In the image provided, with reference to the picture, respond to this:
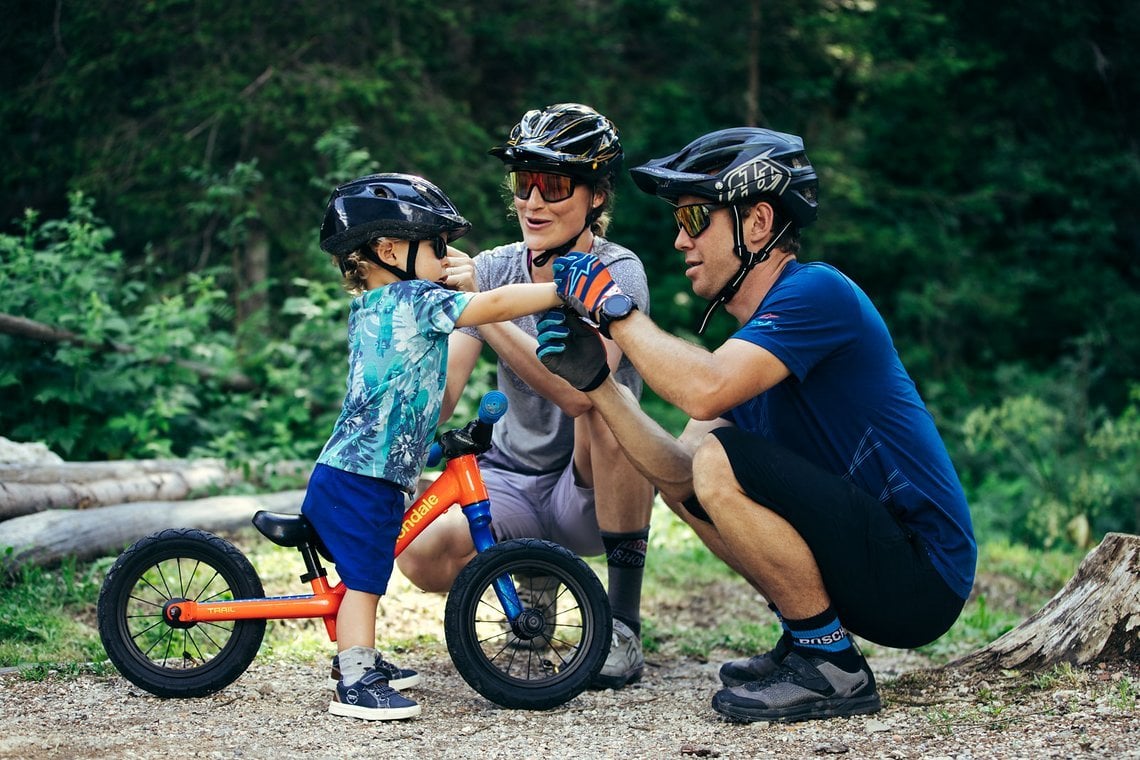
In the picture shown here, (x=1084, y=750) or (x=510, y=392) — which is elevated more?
(x=510, y=392)

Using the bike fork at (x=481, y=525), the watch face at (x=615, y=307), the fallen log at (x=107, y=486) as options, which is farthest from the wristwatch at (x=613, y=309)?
the fallen log at (x=107, y=486)

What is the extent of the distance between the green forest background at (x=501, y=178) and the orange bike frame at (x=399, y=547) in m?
3.12

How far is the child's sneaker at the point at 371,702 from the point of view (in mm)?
3332

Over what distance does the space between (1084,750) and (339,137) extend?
20.9ft

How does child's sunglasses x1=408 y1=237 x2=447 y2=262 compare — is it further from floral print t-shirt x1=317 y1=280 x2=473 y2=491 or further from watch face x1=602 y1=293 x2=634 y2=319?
watch face x1=602 y1=293 x2=634 y2=319

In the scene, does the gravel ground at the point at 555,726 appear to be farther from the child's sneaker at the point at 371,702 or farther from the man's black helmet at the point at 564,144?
the man's black helmet at the point at 564,144

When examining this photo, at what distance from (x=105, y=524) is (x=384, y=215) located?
2.51 meters

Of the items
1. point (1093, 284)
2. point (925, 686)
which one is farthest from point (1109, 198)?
point (925, 686)

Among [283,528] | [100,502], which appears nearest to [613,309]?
[283,528]

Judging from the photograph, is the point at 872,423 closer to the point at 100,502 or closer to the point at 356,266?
the point at 356,266

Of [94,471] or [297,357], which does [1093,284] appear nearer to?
[297,357]

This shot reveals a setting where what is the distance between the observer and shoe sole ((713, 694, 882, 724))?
11.1 ft

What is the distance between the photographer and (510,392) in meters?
4.31

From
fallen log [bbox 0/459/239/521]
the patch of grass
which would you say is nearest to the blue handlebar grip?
the patch of grass
